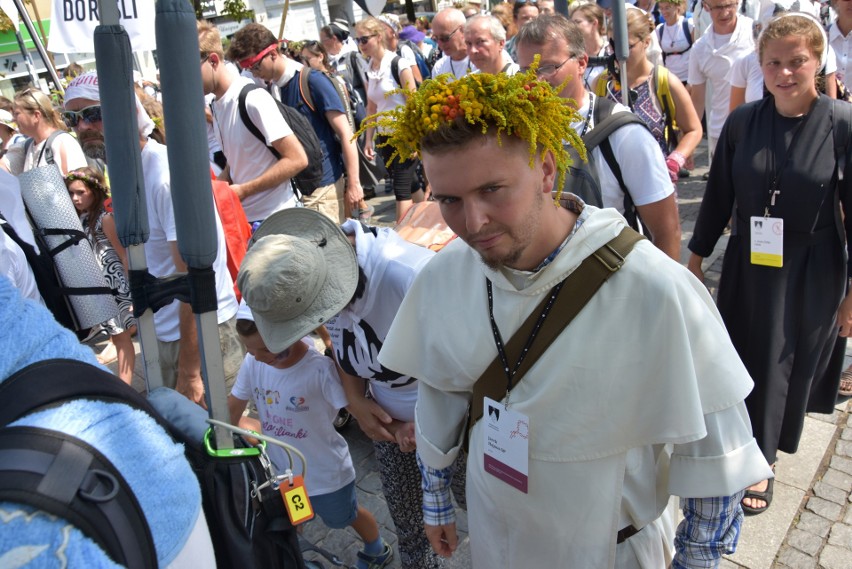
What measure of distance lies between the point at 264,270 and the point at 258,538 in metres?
0.90

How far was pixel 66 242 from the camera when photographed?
12.2 ft

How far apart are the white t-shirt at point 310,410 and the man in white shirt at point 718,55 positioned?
16.1ft

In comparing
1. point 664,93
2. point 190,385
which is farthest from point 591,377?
point 664,93

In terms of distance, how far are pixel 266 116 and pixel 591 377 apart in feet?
9.76

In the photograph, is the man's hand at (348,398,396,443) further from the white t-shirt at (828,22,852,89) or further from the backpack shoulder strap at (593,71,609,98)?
the white t-shirt at (828,22,852,89)

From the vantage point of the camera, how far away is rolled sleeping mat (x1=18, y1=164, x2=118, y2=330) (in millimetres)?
3703

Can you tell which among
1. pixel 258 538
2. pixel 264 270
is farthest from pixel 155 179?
pixel 258 538

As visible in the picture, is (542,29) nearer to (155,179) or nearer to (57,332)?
(155,179)

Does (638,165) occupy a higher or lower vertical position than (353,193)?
higher

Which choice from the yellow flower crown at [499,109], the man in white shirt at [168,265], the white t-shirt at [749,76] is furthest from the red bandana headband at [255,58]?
the yellow flower crown at [499,109]

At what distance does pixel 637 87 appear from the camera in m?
4.32

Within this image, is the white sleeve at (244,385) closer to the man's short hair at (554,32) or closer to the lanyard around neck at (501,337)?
the lanyard around neck at (501,337)

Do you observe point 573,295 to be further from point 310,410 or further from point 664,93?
point 664,93

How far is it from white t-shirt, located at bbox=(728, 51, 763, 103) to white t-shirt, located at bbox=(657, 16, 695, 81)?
10.9ft
